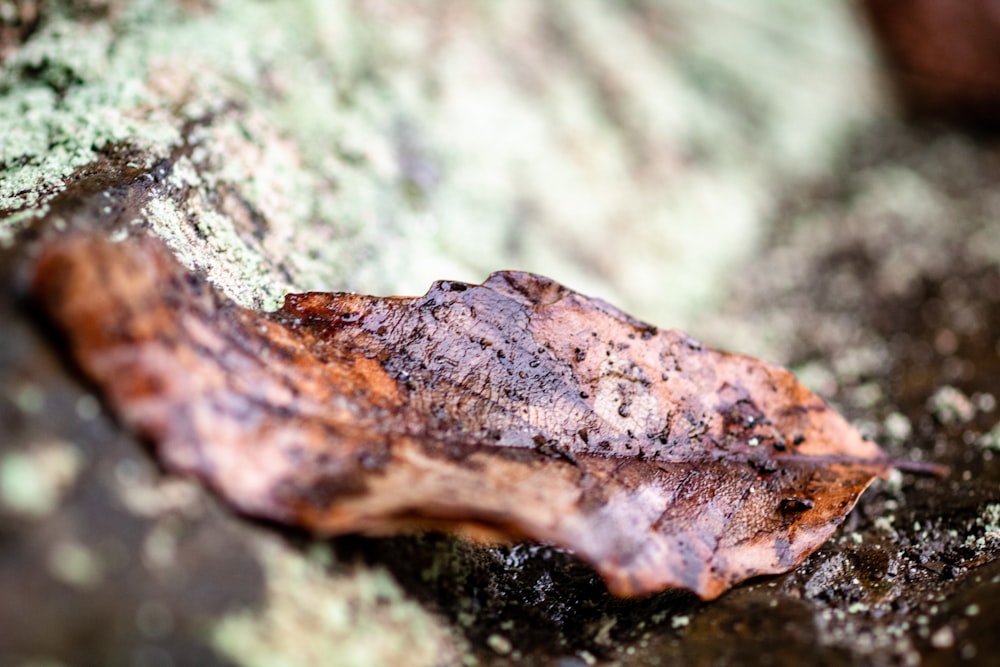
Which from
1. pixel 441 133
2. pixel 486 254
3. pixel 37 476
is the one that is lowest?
pixel 37 476

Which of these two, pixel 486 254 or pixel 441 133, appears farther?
A: pixel 441 133

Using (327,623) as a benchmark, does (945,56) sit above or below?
above

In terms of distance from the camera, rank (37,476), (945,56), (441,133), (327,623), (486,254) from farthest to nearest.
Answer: (945,56)
(441,133)
(486,254)
(327,623)
(37,476)

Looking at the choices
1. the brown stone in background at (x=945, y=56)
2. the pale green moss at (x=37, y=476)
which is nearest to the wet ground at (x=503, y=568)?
the pale green moss at (x=37, y=476)

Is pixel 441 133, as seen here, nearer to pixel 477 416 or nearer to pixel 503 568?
pixel 477 416

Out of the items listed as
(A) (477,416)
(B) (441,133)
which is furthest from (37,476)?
(B) (441,133)

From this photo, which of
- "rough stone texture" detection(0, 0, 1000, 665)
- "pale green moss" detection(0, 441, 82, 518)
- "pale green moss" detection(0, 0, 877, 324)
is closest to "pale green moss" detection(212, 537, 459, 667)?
"rough stone texture" detection(0, 0, 1000, 665)
